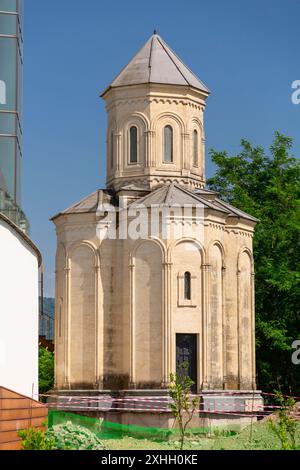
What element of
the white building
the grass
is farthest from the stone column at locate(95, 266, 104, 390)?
the white building

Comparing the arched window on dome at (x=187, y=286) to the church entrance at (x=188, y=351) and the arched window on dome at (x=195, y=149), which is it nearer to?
the church entrance at (x=188, y=351)

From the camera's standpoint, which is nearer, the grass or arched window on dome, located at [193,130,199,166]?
the grass

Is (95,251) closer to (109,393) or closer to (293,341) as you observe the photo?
(109,393)

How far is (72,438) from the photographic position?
21188 mm

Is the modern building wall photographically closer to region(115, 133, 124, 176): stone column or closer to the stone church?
the stone church

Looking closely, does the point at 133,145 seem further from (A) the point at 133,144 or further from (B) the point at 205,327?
(B) the point at 205,327

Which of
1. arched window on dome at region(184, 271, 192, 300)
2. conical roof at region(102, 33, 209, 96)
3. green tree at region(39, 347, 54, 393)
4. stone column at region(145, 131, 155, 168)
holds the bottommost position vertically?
green tree at region(39, 347, 54, 393)

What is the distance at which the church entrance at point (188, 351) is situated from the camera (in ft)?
130

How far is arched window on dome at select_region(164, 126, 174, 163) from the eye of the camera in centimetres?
4406

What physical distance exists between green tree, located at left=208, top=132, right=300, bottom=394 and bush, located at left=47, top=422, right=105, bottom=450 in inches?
989

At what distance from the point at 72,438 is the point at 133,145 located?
80.1 feet

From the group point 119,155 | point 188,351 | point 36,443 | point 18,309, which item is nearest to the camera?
point 36,443

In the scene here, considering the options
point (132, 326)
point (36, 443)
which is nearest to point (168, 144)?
point (132, 326)

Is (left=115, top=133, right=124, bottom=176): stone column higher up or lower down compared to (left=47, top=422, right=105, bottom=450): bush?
higher up
